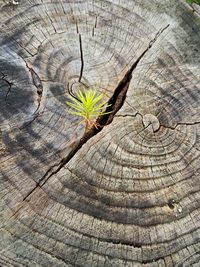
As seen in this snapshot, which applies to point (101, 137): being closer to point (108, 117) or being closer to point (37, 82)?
point (108, 117)

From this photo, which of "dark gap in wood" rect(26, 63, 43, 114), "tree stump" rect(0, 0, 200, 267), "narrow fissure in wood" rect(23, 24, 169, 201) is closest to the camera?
"tree stump" rect(0, 0, 200, 267)

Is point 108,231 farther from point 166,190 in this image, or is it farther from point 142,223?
point 166,190

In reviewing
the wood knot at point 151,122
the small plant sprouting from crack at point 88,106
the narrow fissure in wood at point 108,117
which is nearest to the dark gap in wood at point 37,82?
the small plant sprouting from crack at point 88,106

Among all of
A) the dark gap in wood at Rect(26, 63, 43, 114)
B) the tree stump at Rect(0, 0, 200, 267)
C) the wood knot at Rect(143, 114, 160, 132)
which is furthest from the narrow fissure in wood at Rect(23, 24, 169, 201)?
the dark gap in wood at Rect(26, 63, 43, 114)

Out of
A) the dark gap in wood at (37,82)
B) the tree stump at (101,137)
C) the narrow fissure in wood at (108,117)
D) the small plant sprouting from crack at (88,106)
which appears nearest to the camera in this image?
the tree stump at (101,137)

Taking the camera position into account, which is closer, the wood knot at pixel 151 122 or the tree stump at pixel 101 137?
A: the tree stump at pixel 101 137

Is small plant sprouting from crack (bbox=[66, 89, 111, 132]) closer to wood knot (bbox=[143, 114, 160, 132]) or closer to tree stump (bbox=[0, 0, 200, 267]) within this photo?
tree stump (bbox=[0, 0, 200, 267])

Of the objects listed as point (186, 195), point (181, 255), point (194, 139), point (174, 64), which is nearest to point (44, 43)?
point (174, 64)

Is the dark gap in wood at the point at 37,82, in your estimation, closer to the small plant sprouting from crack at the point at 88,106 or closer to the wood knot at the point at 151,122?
the small plant sprouting from crack at the point at 88,106
